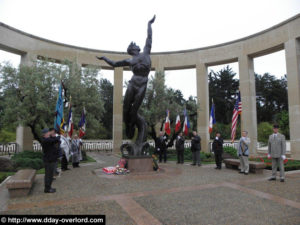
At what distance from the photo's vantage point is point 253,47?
1597 cm

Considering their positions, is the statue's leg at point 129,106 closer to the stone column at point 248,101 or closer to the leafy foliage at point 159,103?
the leafy foliage at point 159,103

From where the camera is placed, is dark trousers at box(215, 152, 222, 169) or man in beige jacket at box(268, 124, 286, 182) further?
dark trousers at box(215, 152, 222, 169)

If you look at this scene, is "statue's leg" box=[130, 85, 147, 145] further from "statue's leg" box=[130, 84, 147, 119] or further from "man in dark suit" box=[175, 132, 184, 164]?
"man in dark suit" box=[175, 132, 184, 164]

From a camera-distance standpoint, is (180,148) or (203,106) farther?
(203,106)

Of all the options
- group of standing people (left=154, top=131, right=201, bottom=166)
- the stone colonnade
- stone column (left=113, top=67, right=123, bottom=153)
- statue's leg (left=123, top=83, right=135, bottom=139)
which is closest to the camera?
statue's leg (left=123, top=83, right=135, bottom=139)

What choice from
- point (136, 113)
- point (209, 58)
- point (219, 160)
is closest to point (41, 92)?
point (136, 113)

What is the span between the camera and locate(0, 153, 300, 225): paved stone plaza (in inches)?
146

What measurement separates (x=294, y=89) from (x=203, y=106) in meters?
6.24

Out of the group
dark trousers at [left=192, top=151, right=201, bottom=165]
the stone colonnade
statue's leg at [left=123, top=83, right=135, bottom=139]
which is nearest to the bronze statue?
statue's leg at [left=123, top=83, right=135, bottom=139]

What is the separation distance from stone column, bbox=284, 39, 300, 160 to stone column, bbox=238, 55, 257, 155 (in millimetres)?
2468

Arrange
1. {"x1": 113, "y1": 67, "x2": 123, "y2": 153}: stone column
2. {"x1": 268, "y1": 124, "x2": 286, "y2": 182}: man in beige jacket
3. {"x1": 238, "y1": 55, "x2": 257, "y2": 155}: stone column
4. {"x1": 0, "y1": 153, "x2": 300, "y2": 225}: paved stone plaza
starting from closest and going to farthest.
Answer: {"x1": 0, "y1": 153, "x2": 300, "y2": 225}: paved stone plaza
{"x1": 268, "y1": 124, "x2": 286, "y2": 182}: man in beige jacket
{"x1": 238, "y1": 55, "x2": 257, "y2": 155}: stone column
{"x1": 113, "y1": 67, "x2": 123, "y2": 153}: stone column

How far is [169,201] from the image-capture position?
179 inches

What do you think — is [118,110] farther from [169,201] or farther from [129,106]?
[169,201]

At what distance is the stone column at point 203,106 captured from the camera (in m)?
17.6
